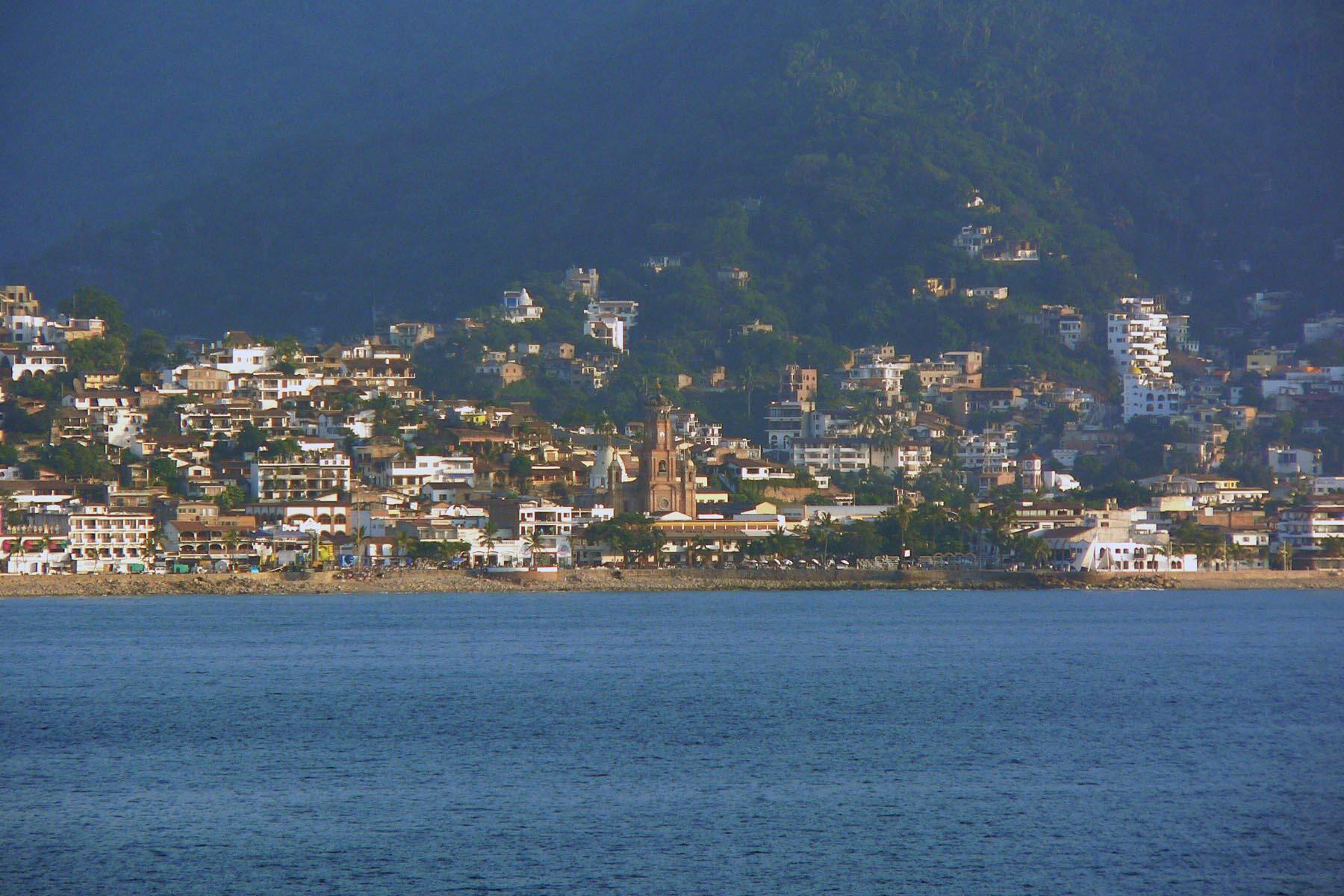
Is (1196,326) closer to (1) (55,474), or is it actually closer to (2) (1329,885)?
(1) (55,474)

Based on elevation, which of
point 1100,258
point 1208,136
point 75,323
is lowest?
point 75,323

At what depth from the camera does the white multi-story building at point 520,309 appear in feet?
537

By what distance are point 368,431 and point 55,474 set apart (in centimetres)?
1835

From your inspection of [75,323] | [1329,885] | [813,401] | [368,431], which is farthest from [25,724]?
[813,401]

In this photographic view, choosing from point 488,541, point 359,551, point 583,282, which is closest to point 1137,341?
point 583,282

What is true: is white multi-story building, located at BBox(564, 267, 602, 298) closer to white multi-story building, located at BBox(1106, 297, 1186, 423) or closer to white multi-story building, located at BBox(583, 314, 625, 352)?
white multi-story building, located at BBox(583, 314, 625, 352)

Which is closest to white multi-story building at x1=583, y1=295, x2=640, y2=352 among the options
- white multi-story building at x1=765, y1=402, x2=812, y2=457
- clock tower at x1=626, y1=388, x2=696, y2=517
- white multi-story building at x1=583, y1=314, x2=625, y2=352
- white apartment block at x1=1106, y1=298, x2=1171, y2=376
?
white multi-story building at x1=583, y1=314, x2=625, y2=352

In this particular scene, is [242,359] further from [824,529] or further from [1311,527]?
[1311,527]

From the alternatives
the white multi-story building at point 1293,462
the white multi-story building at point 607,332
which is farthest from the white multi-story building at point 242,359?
the white multi-story building at point 1293,462

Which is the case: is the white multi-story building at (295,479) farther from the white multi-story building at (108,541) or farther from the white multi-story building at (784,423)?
the white multi-story building at (784,423)

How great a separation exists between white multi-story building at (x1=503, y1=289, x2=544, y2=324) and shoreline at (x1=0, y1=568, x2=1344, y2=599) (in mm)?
68319

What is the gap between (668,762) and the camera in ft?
123

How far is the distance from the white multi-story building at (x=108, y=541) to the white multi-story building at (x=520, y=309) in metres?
69.3

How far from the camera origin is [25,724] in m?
42.4
